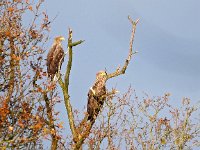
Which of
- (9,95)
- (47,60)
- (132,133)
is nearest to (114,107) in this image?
(47,60)

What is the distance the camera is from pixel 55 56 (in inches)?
576

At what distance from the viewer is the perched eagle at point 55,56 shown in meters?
14.2

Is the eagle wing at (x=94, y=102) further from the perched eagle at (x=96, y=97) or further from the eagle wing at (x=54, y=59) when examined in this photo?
the eagle wing at (x=54, y=59)

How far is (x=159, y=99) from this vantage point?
22797mm

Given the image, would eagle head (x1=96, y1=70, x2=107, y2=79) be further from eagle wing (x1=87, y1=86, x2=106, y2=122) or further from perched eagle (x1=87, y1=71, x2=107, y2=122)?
eagle wing (x1=87, y1=86, x2=106, y2=122)

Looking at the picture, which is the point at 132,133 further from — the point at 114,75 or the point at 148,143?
the point at 114,75

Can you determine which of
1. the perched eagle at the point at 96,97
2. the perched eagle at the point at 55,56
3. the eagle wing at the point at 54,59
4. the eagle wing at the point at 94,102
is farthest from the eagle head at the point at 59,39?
the eagle wing at the point at 94,102

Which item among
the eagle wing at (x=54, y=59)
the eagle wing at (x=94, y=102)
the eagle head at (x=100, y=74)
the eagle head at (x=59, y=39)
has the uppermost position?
the eagle head at (x=59, y=39)

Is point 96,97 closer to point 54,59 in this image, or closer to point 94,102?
point 94,102

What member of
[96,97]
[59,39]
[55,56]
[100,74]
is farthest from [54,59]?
[96,97]

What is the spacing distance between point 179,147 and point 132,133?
8.99 ft

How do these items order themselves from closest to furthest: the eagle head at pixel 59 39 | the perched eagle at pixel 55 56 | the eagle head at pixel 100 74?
1. the eagle head at pixel 100 74
2. the perched eagle at pixel 55 56
3. the eagle head at pixel 59 39

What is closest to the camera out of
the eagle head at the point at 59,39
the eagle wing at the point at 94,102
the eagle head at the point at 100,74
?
the eagle wing at the point at 94,102

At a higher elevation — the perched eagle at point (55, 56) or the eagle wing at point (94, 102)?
the perched eagle at point (55, 56)
